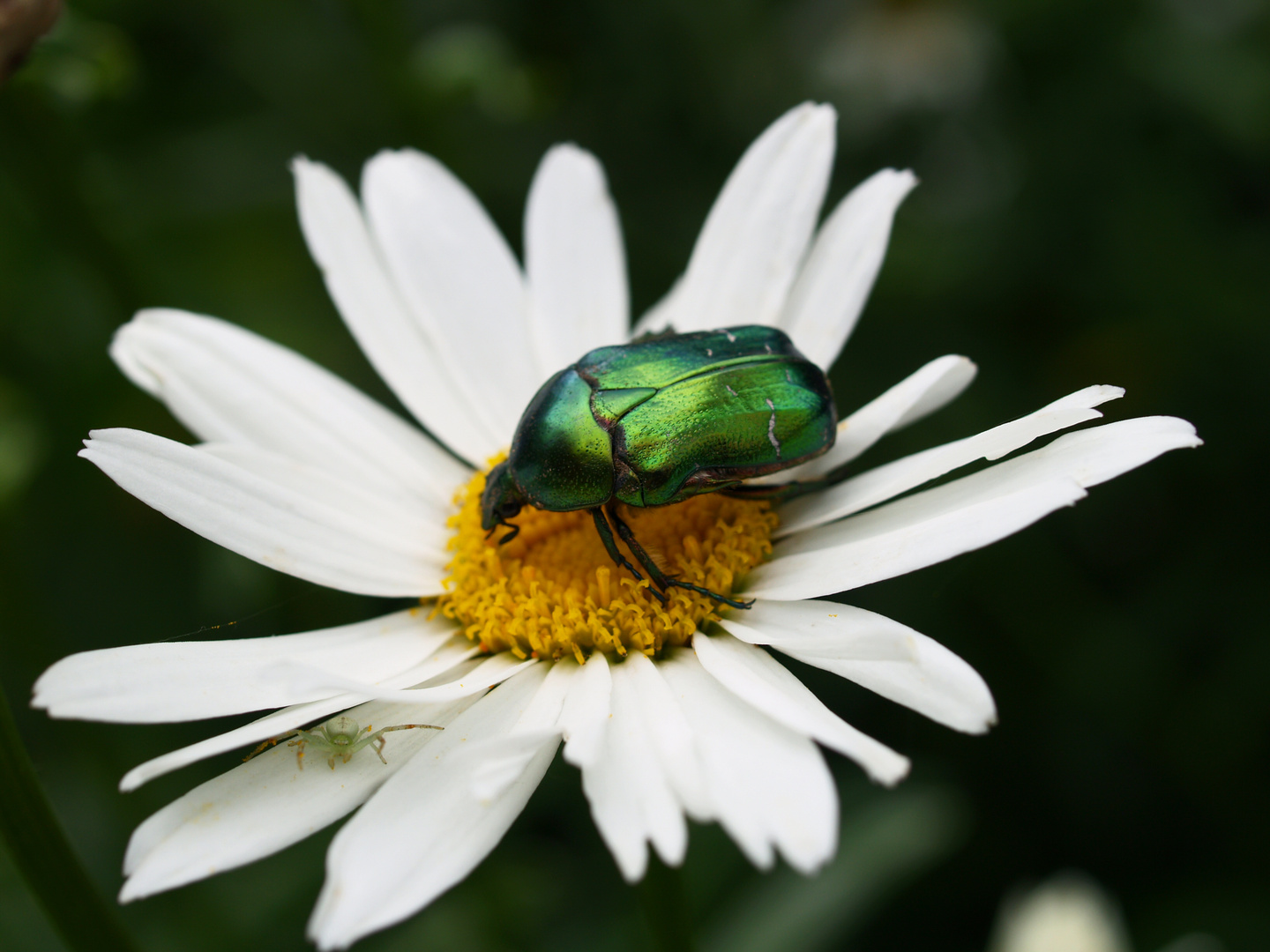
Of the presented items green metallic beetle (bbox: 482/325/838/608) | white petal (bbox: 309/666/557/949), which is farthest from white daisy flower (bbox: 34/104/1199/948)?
green metallic beetle (bbox: 482/325/838/608)

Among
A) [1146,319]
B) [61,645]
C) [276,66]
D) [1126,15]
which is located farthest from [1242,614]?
[276,66]

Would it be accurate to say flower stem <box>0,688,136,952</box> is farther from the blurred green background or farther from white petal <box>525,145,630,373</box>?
white petal <box>525,145,630,373</box>

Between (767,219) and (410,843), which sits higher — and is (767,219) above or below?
above

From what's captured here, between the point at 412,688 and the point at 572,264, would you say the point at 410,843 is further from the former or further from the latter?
the point at 572,264

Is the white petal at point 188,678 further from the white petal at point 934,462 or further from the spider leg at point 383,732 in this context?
the white petal at point 934,462

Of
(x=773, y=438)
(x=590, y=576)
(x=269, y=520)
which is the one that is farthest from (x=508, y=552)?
(x=773, y=438)

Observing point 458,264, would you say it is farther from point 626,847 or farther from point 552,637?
point 626,847
